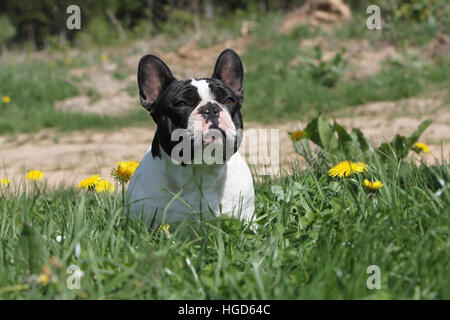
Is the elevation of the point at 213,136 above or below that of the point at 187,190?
above

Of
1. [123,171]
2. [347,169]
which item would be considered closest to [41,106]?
[123,171]

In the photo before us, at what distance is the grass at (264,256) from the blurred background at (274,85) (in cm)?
251

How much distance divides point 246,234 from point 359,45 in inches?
309

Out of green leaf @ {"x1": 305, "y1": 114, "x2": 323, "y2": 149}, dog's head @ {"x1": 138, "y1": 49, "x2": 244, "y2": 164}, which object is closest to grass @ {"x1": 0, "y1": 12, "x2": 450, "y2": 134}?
green leaf @ {"x1": 305, "y1": 114, "x2": 323, "y2": 149}

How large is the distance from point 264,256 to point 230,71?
4.14 ft

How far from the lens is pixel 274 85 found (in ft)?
24.8

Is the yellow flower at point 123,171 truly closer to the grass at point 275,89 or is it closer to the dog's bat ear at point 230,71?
the dog's bat ear at point 230,71

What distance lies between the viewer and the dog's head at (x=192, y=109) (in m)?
2.14

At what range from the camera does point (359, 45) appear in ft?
29.2

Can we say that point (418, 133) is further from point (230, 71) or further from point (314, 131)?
point (230, 71)

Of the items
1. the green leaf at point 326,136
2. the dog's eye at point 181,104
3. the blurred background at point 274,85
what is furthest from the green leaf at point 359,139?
the dog's eye at point 181,104

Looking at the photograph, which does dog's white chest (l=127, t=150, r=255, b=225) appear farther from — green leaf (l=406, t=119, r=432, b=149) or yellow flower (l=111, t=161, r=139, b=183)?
green leaf (l=406, t=119, r=432, b=149)

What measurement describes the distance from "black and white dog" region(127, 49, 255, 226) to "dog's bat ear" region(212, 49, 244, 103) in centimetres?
19

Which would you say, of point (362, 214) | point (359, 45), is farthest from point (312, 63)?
point (362, 214)
